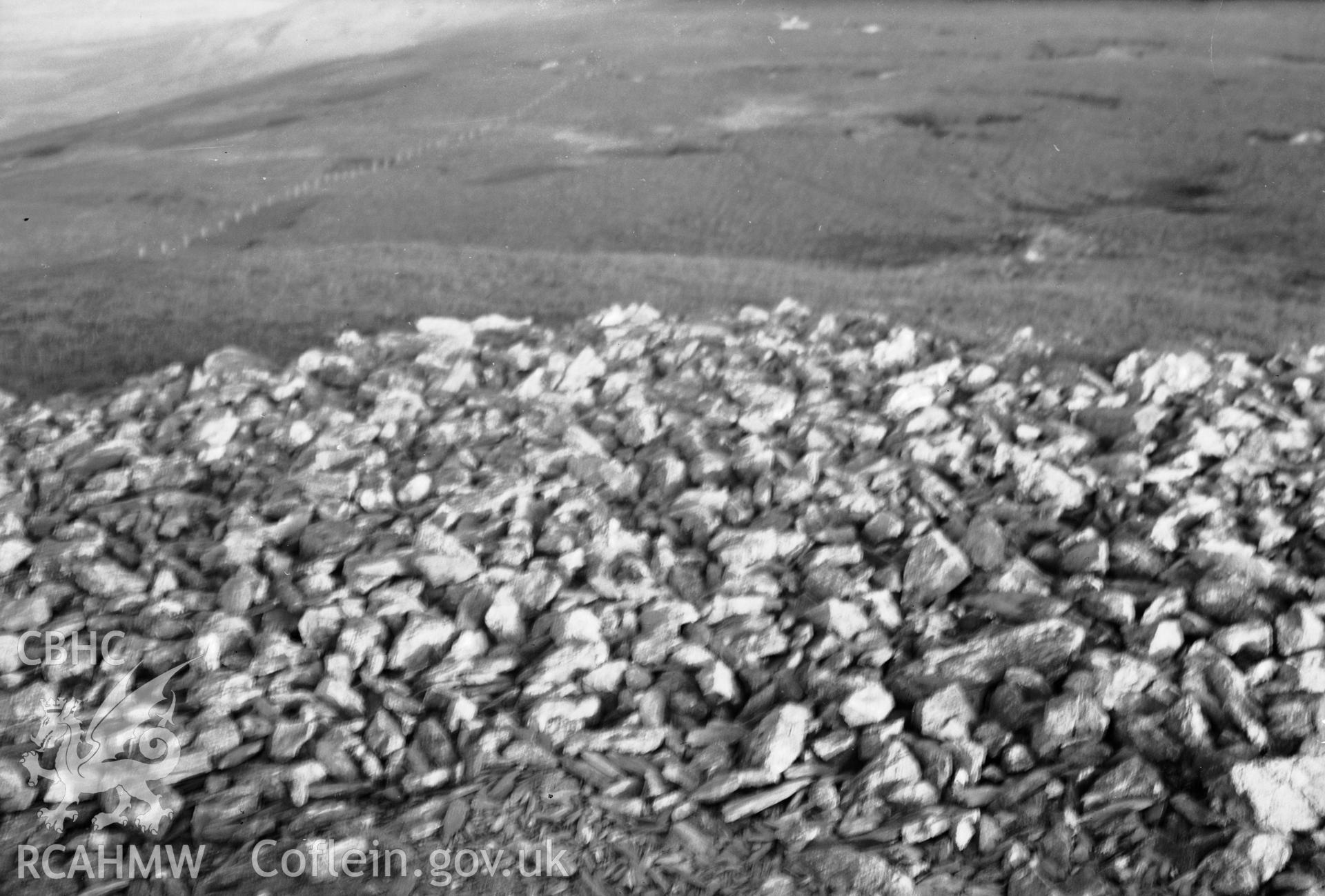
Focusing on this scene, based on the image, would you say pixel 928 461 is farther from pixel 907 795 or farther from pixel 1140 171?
pixel 1140 171

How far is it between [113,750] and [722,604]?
913 mm

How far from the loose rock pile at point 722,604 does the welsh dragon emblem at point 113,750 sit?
24 millimetres

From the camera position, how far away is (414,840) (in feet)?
5.10

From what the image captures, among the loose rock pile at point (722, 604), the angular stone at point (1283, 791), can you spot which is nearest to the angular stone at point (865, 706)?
the loose rock pile at point (722, 604)

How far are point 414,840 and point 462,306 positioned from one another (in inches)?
58.8

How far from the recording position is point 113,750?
1750 mm

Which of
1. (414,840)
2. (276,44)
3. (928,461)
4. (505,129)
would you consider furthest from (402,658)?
(276,44)

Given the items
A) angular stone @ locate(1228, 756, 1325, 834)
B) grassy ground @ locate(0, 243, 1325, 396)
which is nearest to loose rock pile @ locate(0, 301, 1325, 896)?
angular stone @ locate(1228, 756, 1325, 834)

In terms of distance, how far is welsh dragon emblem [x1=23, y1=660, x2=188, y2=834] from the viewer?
1.67 meters

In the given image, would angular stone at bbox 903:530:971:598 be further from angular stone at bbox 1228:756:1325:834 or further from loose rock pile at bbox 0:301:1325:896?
angular stone at bbox 1228:756:1325:834

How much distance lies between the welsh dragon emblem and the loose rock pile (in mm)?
24

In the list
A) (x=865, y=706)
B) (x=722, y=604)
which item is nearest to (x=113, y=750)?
(x=722, y=604)

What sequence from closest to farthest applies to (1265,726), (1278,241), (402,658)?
1. (1265,726)
2. (402,658)
3. (1278,241)

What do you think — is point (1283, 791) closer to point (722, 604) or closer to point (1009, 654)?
point (1009, 654)
